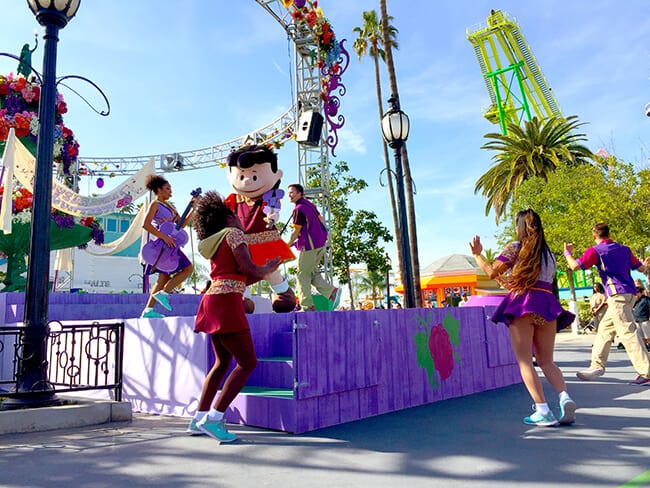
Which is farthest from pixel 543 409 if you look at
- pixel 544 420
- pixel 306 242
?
pixel 306 242

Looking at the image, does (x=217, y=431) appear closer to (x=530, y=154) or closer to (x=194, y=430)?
(x=194, y=430)

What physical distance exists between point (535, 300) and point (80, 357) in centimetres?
420

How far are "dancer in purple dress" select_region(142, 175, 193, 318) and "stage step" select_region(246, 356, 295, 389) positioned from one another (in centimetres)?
181

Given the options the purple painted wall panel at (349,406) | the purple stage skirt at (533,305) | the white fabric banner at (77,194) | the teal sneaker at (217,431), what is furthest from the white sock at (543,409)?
the white fabric banner at (77,194)

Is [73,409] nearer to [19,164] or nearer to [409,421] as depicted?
[409,421]

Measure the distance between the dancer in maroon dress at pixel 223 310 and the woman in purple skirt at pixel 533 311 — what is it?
73.4 inches

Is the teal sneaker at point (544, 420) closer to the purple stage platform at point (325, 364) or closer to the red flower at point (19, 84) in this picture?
the purple stage platform at point (325, 364)

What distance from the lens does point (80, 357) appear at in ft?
16.3

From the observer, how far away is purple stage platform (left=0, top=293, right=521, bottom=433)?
4027 mm

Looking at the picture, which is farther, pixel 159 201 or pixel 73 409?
pixel 159 201

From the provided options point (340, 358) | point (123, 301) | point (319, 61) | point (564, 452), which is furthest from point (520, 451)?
point (319, 61)

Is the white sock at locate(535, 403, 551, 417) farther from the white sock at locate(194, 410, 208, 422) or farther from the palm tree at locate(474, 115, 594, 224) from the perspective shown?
the palm tree at locate(474, 115, 594, 224)

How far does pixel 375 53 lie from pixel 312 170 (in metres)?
12.8

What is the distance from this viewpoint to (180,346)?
4738 millimetres
